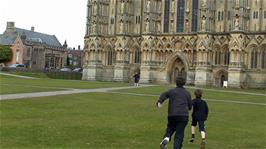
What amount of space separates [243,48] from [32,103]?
48059 millimetres

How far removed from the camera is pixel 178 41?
75750 mm

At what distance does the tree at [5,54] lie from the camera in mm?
129863

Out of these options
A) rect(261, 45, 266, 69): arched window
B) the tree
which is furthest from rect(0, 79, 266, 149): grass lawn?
the tree

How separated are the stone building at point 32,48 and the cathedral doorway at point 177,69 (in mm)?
65752

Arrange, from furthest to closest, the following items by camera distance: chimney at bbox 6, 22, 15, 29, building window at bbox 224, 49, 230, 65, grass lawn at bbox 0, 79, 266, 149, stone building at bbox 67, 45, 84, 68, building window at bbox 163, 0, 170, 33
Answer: stone building at bbox 67, 45, 84, 68 < chimney at bbox 6, 22, 15, 29 < building window at bbox 163, 0, 170, 33 < building window at bbox 224, 49, 230, 65 < grass lawn at bbox 0, 79, 266, 149

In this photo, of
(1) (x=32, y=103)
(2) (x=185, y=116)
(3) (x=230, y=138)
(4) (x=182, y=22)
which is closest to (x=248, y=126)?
(3) (x=230, y=138)

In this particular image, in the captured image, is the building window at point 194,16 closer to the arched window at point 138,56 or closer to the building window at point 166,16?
the building window at point 166,16

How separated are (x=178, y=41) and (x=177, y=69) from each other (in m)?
4.82

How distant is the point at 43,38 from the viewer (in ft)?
→ 480

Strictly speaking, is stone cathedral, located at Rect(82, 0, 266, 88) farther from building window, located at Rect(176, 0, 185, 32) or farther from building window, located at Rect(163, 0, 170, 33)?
building window, located at Rect(176, 0, 185, 32)

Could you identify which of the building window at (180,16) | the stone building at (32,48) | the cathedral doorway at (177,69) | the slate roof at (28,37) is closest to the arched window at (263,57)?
the cathedral doorway at (177,69)

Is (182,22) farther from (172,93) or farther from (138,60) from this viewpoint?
(172,93)

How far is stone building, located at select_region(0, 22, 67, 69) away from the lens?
13238 cm

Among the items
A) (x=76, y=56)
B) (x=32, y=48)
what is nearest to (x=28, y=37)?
(x=32, y=48)
